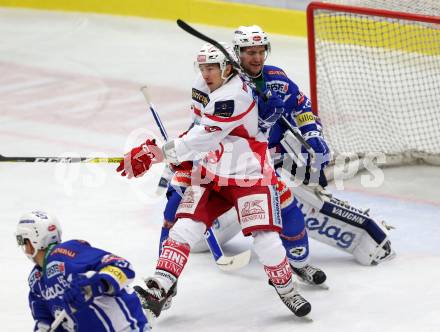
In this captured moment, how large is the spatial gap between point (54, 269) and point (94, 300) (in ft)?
0.58

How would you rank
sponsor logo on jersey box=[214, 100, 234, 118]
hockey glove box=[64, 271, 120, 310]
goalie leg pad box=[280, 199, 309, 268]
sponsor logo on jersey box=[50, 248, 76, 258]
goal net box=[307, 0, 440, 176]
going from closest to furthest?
hockey glove box=[64, 271, 120, 310]
sponsor logo on jersey box=[50, 248, 76, 258]
sponsor logo on jersey box=[214, 100, 234, 118]
goalie leg pad box=[280, 199, 309, 268]
goal net box=[307, 0, 440, 176]

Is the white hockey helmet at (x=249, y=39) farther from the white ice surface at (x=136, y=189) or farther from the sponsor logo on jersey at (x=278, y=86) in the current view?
the white ice surface at (x=136, y=189)

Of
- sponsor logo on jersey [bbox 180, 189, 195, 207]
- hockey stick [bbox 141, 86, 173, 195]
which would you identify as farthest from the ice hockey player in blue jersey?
hockey stick [bbox 141, 86, 173, 195]

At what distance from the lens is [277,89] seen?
5.57 metres

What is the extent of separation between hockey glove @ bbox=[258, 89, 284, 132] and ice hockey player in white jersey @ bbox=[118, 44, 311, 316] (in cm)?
5

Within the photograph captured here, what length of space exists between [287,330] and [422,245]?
126 centimetres

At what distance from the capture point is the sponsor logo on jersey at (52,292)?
405 centimetres

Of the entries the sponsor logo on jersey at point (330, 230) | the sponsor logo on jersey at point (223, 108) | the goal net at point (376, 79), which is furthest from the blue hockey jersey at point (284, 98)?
the goal net at point (376, 79)

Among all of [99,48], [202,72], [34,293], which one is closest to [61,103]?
[99,48]

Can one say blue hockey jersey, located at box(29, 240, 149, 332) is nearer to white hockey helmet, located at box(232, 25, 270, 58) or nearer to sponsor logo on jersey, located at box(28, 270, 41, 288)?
sponsor logo on jersey, located at box(28, 270, 41, 288)

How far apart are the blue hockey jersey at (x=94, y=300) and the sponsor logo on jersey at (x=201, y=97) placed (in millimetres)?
1248

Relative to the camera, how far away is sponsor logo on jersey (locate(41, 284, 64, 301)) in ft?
13.3

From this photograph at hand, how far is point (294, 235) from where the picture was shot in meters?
5.41

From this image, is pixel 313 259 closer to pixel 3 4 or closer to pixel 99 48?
pixel 99 48
